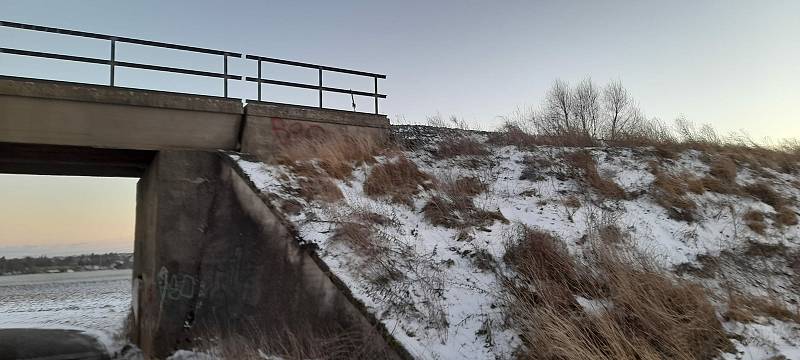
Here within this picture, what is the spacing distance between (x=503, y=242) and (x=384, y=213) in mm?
2346

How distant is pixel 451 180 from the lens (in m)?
11.4

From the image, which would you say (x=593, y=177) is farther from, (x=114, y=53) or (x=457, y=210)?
(x=114, y=53)

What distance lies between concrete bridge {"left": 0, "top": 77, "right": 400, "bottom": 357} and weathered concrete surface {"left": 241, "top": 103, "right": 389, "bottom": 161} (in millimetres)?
333

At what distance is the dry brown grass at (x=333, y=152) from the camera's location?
11.4 metres

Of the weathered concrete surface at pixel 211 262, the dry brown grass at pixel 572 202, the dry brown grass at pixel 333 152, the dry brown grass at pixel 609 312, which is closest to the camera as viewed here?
the dry brown grass at pixel 609 312

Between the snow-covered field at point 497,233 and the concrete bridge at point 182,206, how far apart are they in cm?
60

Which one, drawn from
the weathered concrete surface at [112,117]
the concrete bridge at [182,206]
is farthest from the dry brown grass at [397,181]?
the weathered concrete surface at [112,117]

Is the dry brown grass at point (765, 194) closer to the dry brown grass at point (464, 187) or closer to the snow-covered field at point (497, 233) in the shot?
the snow-covered field at point (497, 233)

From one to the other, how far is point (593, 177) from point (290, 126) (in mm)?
7242

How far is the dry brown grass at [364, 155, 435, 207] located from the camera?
10.6 metres

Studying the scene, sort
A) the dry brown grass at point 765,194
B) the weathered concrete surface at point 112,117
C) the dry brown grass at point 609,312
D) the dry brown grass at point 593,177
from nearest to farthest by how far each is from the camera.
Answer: the dry brown grass at point 609,312 → the weathered concrete surface at point 112,117 → the dry brown grass at point 593,177 → the dry brown grass at point 765,194

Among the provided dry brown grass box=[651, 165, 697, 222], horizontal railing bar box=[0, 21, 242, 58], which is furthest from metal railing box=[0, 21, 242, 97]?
dry brown grass box=[651, 165, 697, 222]

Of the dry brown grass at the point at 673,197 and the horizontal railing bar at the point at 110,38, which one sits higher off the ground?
the horizontal railing bar at the point at 110,38

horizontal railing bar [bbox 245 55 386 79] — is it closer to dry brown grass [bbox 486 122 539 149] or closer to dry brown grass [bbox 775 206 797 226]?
dry brown grass [bbox 486 122 539 149]
